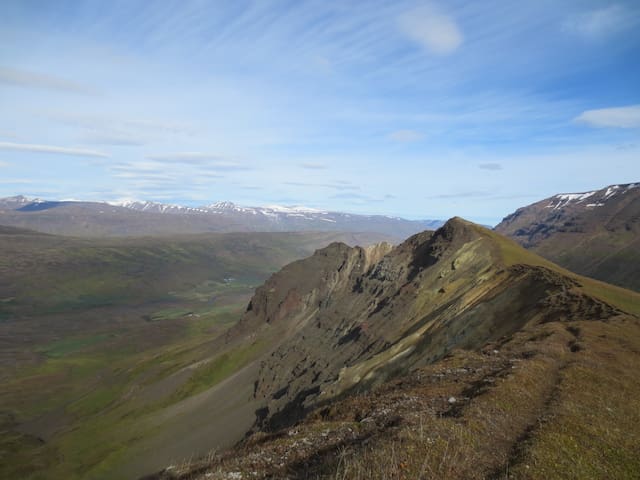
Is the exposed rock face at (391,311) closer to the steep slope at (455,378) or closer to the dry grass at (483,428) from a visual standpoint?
the steep slope at (455,378)

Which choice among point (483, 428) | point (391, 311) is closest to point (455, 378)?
point (483, 428)

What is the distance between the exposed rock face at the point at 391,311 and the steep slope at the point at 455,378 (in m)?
0.38

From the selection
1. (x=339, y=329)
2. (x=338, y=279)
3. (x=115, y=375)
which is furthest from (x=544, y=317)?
(x=115, y=375)

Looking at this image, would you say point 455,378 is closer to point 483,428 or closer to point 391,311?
point 483,428

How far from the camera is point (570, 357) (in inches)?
1335

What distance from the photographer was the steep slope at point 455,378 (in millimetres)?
18828

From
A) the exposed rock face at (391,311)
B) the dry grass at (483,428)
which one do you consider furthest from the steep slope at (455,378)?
the exposed rock face at (391,311)

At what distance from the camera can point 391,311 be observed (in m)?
93.8

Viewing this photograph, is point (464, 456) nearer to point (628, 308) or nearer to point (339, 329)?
point (628, 308)

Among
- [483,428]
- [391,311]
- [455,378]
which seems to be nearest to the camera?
[483,428]

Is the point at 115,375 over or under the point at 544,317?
under

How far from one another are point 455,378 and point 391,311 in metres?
61.5

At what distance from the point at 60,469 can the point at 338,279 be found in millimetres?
92963

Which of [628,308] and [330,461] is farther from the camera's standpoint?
[628,308]
